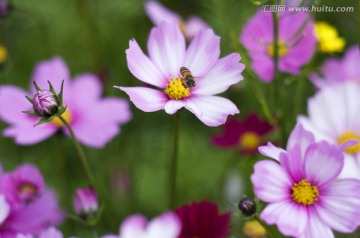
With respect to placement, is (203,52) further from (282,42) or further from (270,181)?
(282,42)

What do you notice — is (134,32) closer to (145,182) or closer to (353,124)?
(145,182)

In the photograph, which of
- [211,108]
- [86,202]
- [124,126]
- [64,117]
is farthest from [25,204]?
[124,126]

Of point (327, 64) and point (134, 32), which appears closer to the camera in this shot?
point (327, 64)

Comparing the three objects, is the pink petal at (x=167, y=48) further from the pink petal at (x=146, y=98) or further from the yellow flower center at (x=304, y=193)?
the yellow flower center at (x=304, y=193)

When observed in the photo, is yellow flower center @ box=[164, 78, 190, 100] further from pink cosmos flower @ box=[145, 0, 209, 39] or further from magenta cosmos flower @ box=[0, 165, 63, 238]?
pink cosmos flower @ box=[145, 0, 209, 39]

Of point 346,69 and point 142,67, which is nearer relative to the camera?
point 142,67

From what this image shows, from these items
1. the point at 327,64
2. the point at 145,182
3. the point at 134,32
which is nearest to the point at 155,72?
the point at 327,64
